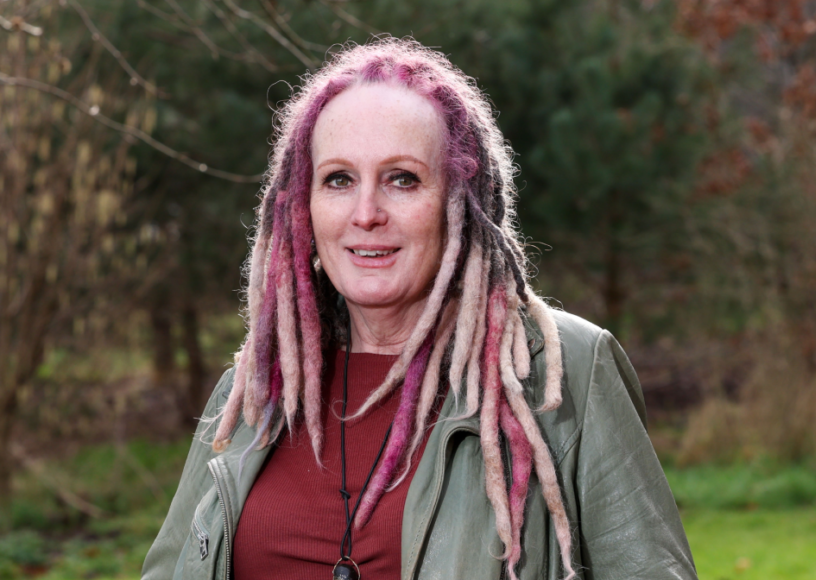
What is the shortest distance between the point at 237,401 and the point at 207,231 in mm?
6270

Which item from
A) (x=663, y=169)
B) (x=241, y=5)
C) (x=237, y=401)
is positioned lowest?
(x=237, y=401)

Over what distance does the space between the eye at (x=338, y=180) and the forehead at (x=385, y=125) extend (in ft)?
0.19

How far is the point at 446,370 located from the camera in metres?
2.11

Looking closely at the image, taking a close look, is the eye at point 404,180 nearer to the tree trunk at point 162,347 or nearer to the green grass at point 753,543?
the green grass at point 753,543

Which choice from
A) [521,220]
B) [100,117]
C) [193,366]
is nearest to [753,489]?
[521,220]

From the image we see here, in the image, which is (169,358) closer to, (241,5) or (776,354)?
(241,5)

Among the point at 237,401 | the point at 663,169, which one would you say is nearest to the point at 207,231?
the point at 663,169

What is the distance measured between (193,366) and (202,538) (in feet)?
23.8

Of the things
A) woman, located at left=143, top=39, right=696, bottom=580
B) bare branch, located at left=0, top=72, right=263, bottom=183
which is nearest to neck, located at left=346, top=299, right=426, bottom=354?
woman, located at left=143, top=39, right=696, bottom=580

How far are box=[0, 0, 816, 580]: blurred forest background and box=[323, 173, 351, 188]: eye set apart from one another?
3937 millimetres

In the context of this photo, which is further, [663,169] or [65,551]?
[663,169]

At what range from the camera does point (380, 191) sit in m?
2.10

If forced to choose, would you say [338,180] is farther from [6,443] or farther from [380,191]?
[6,443]

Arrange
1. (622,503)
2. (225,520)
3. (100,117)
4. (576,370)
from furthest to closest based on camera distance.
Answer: (100,117) < (225,520) < (576,370) < (622,503)
